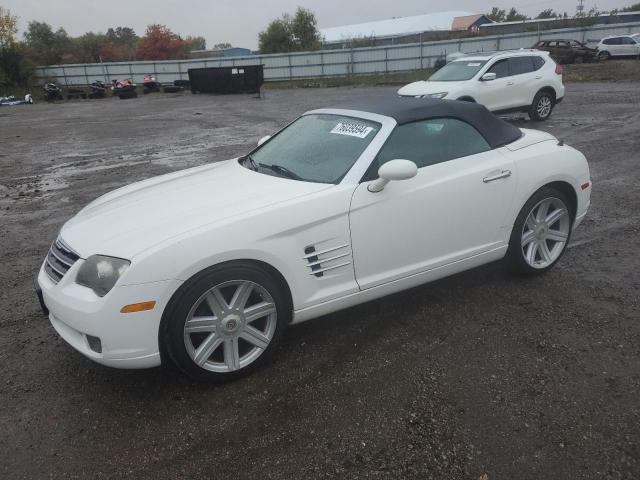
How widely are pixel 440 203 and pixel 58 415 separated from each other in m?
2.69

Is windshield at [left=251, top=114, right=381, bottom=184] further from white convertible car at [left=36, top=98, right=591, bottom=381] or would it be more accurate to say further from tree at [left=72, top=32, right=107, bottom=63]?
tree at [left=72, top=32, right=107, bottom=63]

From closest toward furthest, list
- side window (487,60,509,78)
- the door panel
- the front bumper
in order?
the front bumper
the door panel
side window (487,60,509,78)

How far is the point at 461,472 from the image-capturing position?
231cm

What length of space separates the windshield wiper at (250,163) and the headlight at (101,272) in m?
1.40

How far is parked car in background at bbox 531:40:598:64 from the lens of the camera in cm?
3005

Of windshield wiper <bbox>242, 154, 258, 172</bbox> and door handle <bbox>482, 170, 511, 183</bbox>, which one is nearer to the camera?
door handle <bbox>482, 170, 511, 183</bbox>

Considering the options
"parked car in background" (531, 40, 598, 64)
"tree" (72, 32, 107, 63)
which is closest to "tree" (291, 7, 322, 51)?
"tree" (72, 32, 107, 63)

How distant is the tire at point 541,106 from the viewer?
12703mm

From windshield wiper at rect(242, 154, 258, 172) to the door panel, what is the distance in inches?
39.6

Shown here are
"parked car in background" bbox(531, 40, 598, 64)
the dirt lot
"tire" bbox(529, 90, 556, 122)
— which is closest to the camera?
the dirt lot

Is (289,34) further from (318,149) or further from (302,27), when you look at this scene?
(318,149)

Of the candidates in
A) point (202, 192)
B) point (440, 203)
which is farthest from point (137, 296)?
point (440, 203)

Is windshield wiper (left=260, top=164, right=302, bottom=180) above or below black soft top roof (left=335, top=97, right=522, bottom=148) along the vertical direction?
below

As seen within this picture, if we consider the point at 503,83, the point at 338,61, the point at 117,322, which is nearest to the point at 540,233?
the point at 117,322
